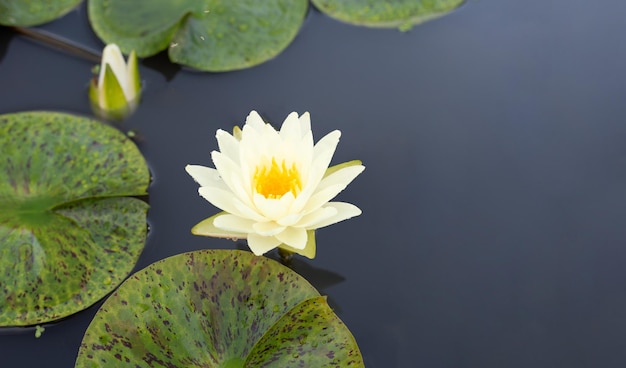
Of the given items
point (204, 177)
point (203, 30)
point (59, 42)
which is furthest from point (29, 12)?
point (204, 177)

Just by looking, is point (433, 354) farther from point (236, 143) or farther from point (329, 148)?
point (236, 143)

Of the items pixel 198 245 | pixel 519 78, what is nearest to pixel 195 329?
pixel 198 245

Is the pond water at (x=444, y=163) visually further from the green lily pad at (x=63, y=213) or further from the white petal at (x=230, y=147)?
the white petal at (x=230, y=147)

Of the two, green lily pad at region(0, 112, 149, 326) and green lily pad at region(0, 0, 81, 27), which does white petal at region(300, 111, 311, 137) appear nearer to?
green lily pad at region(0, 112, 149, 326)

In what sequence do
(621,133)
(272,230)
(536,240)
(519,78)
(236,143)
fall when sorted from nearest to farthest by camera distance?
(272,230)
(236,143)
(536,240)
(621,133)
(519,78)

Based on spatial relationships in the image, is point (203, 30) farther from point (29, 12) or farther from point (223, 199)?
point (223, 199)

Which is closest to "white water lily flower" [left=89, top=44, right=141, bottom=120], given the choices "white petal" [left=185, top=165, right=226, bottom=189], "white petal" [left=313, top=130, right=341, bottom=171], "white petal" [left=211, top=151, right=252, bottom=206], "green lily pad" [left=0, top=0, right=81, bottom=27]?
"green lily pad" [left=0, top=0, right=81, bottom=27]
